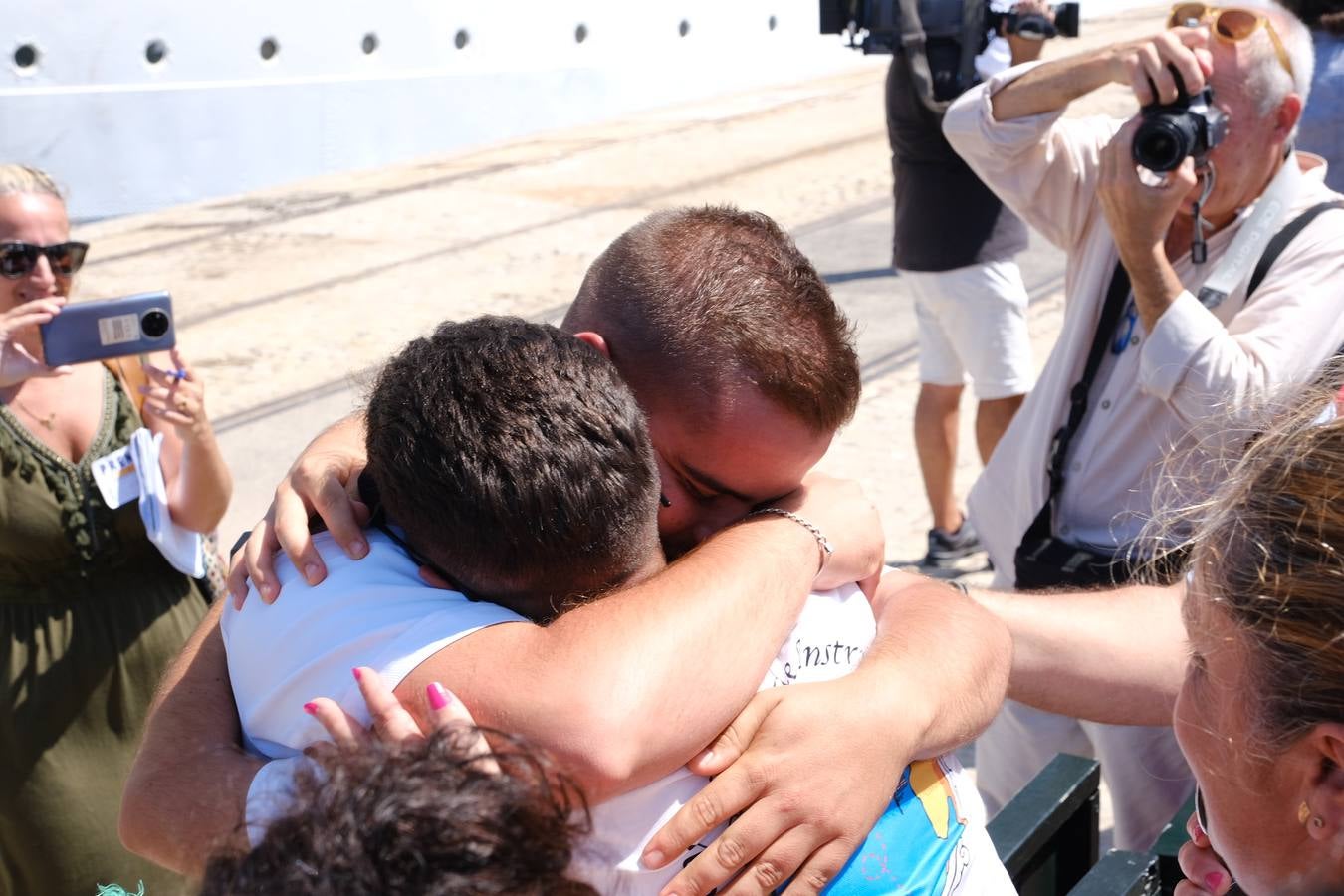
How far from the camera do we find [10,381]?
291cm

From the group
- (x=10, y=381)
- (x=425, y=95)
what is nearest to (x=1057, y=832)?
(x=10, y=381)

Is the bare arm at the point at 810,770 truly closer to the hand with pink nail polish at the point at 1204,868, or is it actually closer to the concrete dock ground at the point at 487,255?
the hand with pink nail polish at the point at 1204,868

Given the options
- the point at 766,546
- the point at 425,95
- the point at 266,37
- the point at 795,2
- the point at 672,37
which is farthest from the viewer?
the point at 795,2

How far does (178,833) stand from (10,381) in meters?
1.88

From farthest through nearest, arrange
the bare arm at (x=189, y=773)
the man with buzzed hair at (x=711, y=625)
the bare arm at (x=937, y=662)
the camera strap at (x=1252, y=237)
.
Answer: the camera strap at (x=1252, y=237), the bare arm at (x=937, y=662), the bare arm at (x=189, y=773), the man with buzzed hair at (x=711, y=625)

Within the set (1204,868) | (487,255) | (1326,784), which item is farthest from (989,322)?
(487,255)

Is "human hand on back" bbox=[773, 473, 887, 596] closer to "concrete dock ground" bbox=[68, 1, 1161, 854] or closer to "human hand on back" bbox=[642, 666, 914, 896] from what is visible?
"human hand on back" bbox=[642, 666, 914, 896]

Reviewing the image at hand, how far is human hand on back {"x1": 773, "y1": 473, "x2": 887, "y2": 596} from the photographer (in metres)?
1.57

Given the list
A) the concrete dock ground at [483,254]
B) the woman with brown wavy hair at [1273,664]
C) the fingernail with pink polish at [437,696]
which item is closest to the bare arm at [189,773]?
the fingernail with pink polish at [437,696]

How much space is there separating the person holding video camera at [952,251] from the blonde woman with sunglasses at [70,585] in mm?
2772

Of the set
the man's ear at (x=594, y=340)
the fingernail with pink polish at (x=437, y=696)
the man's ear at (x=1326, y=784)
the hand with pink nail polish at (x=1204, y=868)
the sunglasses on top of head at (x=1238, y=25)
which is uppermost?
the sunglasses on top of head at (x=1238, y=25)

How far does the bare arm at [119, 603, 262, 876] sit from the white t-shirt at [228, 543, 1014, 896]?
40 millimetres

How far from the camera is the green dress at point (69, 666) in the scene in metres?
2.86

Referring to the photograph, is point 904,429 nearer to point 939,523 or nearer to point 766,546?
point 939,523
